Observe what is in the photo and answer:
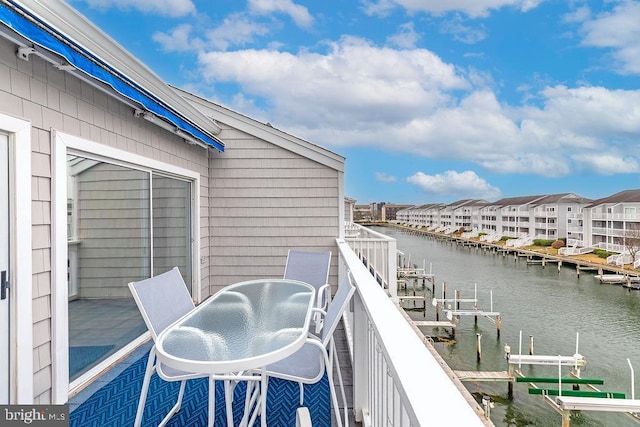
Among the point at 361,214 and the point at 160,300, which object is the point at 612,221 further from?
the point at 361,214

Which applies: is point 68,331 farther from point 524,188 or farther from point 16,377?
point 524,188

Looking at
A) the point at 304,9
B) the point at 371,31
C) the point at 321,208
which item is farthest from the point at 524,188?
the point at 321,208

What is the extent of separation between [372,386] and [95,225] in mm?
2442

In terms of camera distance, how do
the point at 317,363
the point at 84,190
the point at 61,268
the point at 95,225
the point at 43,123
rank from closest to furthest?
the point at 317,363
the point at 43,123
the point at 61,268
the point at 84,190
the point at 95,225

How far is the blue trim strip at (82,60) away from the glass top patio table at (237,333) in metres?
1.64

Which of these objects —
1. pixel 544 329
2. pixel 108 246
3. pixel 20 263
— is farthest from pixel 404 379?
pixel 544 329

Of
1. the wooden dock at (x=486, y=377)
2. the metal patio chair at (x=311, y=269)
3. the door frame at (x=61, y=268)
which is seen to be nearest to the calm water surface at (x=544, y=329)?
the wooden dock at (x=486, y=377)

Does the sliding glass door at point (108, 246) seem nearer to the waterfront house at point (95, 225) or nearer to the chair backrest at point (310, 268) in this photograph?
the waterfront house at point (95, 225)

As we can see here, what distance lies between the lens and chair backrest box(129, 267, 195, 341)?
6.60ft

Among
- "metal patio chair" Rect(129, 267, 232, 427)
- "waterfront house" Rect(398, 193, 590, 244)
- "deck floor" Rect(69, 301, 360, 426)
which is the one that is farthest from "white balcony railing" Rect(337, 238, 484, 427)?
"waterfront house" Rect(398, 193, 590, 244)

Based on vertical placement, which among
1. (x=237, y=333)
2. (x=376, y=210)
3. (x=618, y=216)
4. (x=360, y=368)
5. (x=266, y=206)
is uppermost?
(x=376, y=210)

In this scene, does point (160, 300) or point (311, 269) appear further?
point (311, 269)

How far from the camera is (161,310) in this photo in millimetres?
2225

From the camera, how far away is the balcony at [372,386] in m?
0.79
